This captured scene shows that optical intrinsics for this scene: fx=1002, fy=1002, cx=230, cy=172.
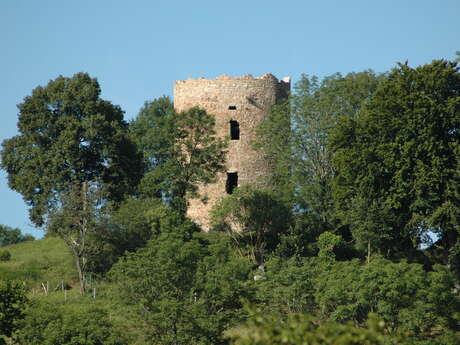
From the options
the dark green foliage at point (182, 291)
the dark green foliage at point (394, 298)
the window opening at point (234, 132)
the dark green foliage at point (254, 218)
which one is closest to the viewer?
the dark green foliage at point (182, 291)

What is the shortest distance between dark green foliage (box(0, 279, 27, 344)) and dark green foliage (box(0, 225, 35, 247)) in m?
36.9

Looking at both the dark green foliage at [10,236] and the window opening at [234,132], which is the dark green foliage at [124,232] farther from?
the dark green foliage at [10,236]

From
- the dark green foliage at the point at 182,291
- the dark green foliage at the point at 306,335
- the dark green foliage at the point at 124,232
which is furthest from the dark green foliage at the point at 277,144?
the dark green foliage at the point at 306,335

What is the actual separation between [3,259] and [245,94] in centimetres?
1334

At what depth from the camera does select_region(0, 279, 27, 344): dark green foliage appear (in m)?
31.0

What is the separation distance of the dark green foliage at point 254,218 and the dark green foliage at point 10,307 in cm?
1212

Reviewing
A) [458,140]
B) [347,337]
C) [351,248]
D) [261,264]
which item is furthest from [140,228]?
[347,337]

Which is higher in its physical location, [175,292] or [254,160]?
[254,160]

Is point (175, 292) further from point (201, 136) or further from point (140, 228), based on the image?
point (201, 136)

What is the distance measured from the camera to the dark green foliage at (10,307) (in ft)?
102

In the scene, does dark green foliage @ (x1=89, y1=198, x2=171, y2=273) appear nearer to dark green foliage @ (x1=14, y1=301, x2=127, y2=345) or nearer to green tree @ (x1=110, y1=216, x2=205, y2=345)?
green tree @ (x1=110, y1=216, x2=205, y2=345)

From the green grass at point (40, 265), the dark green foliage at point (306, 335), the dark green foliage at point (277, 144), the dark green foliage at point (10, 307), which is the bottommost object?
the dark green foliage at point (306, 335)

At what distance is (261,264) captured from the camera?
40.6 m

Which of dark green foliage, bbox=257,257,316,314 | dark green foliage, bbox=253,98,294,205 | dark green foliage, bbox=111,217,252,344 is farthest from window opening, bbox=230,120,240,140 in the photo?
dark green foliage, bbox=257,257,316,314
